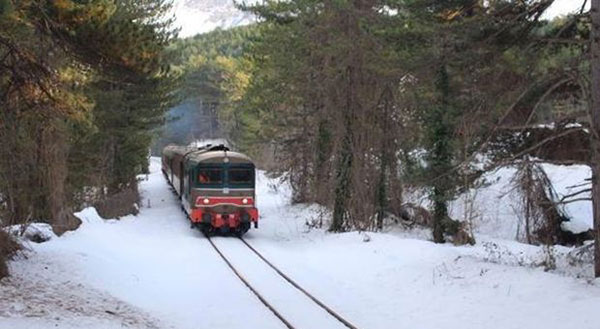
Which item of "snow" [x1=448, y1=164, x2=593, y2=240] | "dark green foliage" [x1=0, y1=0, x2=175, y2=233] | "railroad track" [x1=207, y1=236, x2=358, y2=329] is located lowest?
"railroad track" [x1=207, y1=236, x2=358, y2=329]

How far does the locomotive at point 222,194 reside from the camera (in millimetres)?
21469

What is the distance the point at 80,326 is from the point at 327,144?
16.6 m

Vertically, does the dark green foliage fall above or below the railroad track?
above

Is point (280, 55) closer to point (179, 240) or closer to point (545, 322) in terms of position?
point (179, 240)

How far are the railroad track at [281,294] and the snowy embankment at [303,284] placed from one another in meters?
0.22

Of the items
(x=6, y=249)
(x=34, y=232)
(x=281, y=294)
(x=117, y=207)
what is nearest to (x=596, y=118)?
(x=281, y=294)

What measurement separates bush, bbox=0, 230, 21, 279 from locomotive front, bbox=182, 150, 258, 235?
29.7ft

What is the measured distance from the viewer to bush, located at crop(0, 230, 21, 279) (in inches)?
416

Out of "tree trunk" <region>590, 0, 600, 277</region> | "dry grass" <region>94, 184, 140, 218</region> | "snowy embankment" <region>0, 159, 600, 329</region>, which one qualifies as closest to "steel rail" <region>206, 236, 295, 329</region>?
"snowy embankment" <region>0, 159, 600, 329</region>

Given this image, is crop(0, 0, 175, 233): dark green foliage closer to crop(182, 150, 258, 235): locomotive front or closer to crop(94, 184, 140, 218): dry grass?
crop(94, 184, 140, 218): dry grass

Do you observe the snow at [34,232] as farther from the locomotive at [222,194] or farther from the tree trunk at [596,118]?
the tree trunk at [596,118]

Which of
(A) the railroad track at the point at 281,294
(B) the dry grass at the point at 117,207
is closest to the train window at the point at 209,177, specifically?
(A) the railroad track at the point at 281,294

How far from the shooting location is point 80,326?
836 cm

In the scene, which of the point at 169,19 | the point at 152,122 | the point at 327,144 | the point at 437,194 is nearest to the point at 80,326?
the point at 437,194
